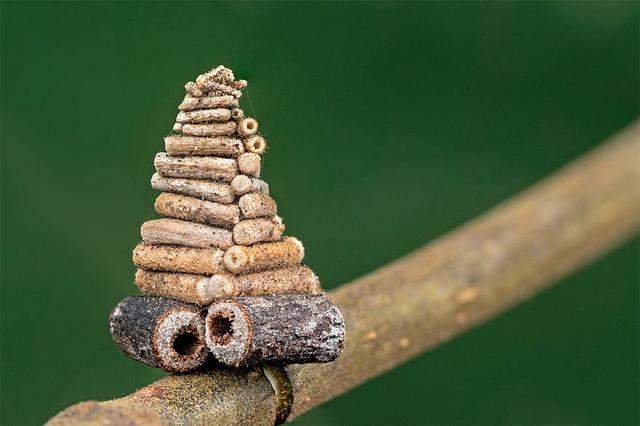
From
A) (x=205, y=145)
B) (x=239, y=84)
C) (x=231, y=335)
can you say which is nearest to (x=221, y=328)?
(x=231, y=335)

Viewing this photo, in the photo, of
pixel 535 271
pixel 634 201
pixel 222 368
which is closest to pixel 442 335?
pixel 535 271

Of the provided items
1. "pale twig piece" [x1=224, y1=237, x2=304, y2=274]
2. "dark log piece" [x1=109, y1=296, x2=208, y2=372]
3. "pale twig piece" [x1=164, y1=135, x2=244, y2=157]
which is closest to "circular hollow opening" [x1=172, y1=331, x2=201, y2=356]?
"dark log piece" [x1=109, y1=296, x2=208, y2=372]

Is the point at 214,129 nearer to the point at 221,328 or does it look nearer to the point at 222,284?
the point at 222,284

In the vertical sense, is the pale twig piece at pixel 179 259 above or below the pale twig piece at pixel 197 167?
below

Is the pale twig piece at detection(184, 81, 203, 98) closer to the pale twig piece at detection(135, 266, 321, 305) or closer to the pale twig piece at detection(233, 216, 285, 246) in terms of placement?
the pale twig piece at detection(233, 216, 285, 246)

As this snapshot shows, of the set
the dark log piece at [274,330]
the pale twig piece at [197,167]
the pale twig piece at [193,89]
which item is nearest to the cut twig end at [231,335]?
the dark log piece at [274,330]

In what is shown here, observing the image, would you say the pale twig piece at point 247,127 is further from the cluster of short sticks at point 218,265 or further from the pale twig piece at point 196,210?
the pale twig piece at point 196,210

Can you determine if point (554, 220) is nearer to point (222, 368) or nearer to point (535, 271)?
point (535, 271)
